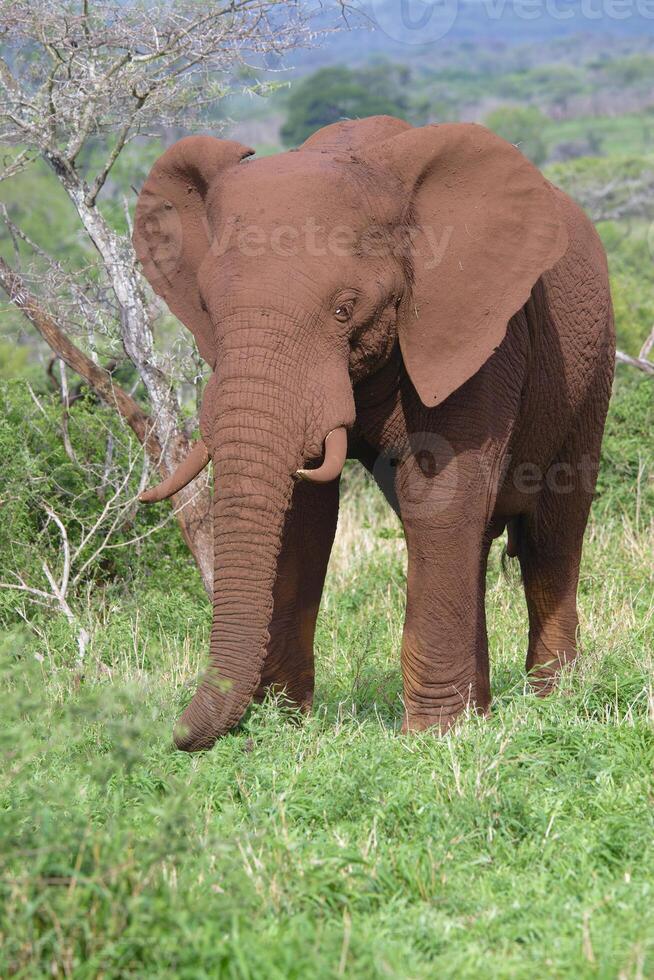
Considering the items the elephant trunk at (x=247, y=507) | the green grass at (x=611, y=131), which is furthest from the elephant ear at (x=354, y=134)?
the green grass at (x=611, y=131)

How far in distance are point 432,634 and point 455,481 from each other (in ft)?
2.05

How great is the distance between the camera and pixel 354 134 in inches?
228

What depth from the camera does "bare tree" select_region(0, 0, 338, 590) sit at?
831 centimetres

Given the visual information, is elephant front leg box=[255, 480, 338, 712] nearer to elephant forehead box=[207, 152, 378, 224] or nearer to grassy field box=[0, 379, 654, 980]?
grassy field box=[0, 379, 654, 980]

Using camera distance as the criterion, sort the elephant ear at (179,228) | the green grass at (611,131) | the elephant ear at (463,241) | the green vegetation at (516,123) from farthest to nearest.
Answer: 1. the green grass at (611,131)
2. the green vegetation at (516,123)
3. the elephant ear at (179,228)
4. the elephant ear at (463,241)

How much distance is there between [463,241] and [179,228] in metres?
1.31

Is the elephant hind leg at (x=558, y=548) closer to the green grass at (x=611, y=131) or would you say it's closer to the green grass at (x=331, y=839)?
the green grass at (x=331, y=839)

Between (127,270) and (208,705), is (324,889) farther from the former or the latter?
(127,270)

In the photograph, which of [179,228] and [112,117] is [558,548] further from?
[112,117]

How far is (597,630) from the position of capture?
7.43m

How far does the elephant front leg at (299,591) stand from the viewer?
6066 millimetres

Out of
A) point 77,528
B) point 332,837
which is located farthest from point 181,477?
point 77,528

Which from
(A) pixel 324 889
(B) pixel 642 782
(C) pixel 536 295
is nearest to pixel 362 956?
(A) pixel 324 889

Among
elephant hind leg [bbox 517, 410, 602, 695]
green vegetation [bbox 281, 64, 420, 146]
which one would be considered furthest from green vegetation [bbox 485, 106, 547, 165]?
elephant hind leg [bbox 517, 410, 602, 695]
